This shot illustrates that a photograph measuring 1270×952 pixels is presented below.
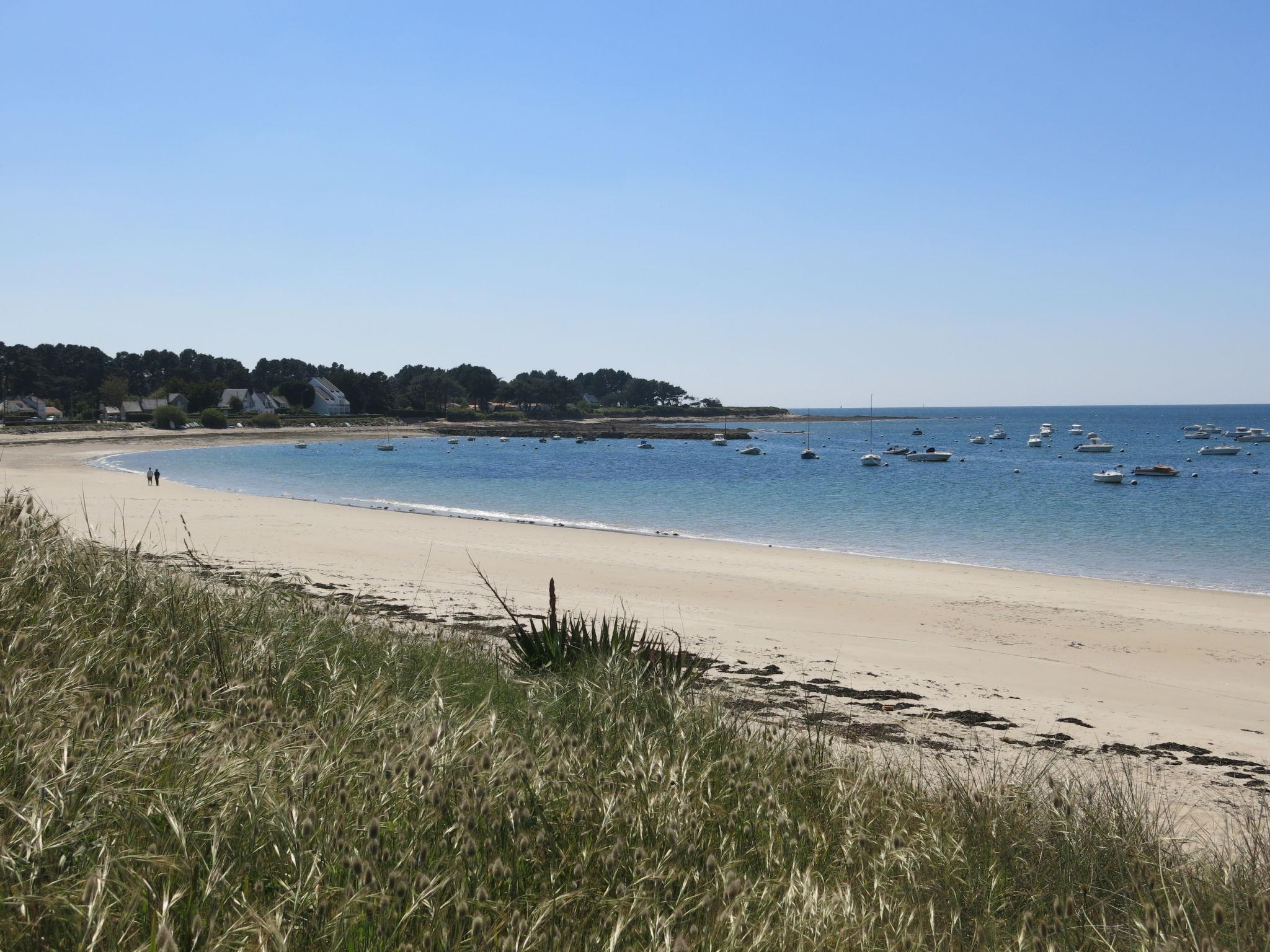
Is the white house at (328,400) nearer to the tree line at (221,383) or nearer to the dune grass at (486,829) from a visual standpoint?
the tree line at (221,383)

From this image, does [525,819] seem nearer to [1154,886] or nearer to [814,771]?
[814,771]

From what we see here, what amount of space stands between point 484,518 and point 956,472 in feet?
154

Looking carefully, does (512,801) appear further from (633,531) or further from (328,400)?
(328,400)

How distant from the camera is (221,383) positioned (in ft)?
474

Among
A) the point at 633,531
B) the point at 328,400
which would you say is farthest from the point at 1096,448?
the point at 328,400

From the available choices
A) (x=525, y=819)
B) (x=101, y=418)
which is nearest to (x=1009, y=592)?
(x=525, y=819)

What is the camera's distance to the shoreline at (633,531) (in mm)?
24688

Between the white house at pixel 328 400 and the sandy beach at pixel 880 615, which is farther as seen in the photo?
the white house at pixel 328 400

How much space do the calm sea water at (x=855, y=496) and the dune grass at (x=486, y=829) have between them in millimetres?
23600

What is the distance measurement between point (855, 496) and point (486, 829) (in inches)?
1974

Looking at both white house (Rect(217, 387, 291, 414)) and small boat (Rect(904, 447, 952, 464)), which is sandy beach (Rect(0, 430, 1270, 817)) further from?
white house (Rect(217, 387, 291, 414))

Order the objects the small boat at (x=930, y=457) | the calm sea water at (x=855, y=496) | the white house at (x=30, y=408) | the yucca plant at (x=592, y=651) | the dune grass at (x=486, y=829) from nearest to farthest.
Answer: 1. the dune grass at (x=486, y=829)
2. the yucca plant at (x=592, y=651)
3. the calm sea water at (x=855, y=496)
4. the small boat at (x=930, y=457)
5. the white house at (x=30, y=408)

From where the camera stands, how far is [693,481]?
208 feet

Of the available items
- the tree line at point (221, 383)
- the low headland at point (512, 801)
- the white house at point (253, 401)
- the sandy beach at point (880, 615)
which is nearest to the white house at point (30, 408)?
the tree line at point (221, 383)
